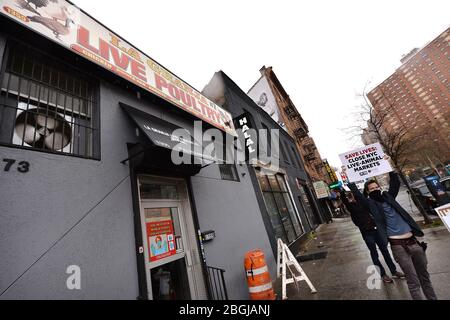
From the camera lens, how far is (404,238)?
3215 mm

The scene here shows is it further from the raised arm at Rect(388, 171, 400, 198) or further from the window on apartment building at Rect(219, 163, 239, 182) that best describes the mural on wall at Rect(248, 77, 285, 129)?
the raised arm at Rect(388, 171, 400, 198)

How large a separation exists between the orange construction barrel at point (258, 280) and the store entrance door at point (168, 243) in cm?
113

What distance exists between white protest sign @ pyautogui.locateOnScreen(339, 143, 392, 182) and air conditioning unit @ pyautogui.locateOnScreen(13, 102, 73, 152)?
6.74 metres

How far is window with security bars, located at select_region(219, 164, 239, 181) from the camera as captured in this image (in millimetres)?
7195

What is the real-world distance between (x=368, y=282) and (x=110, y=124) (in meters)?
6.59

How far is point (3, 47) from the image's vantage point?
2.99 meters

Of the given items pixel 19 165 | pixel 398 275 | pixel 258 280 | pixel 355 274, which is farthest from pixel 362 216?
pixel 19 165

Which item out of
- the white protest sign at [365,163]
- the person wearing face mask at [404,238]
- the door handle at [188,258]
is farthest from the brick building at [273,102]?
the door handle at [188,258]

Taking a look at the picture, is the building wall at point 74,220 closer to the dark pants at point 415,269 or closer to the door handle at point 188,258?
the door handle at point 188,258

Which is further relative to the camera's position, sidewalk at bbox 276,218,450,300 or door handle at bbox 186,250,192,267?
door handle at bbox 186,250,192,267

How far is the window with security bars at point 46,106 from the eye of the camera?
9.39 feet

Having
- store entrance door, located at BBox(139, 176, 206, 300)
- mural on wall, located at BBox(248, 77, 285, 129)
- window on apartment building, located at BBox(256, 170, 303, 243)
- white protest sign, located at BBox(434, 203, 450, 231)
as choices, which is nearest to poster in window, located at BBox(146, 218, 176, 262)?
store entrance door, located at BBox(139, 176, 206, 300)
